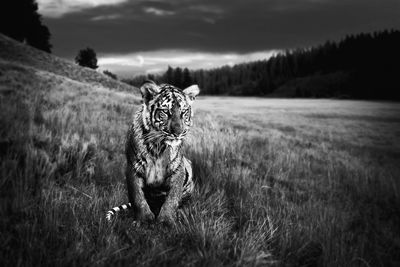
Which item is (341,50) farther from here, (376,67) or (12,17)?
(12,17)

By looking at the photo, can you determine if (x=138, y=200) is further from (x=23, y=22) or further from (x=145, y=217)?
(x=23, y=22)

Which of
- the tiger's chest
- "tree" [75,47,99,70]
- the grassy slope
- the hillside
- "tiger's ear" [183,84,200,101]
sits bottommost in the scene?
the grassy slope

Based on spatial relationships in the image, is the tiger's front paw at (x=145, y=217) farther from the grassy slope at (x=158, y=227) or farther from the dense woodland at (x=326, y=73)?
the dense woodland at (x=326, y=73)

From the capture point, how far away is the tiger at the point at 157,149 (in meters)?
2.65

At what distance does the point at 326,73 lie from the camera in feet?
429

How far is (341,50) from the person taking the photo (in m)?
121

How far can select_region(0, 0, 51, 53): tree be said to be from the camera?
1810 inches

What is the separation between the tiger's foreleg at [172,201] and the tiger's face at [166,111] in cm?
38

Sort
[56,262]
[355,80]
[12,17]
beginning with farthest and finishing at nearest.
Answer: [355,80] < [12,17] < [56,262]

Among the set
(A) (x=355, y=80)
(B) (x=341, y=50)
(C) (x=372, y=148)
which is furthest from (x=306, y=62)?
(C) (x=372, y=148)

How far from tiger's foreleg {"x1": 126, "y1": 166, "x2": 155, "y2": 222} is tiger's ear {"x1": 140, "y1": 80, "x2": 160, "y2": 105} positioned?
65 centimetres

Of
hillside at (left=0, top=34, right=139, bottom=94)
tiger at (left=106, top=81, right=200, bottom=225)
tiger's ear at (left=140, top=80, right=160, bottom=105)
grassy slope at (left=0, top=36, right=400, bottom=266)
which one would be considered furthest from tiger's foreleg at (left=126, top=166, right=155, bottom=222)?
hillside at (left=0, top=34, right=139, bottom=94)

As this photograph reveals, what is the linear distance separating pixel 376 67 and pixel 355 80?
9677 mm

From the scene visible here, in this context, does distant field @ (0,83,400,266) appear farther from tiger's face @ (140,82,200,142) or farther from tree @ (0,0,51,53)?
tree @ (0,0,51,53)
